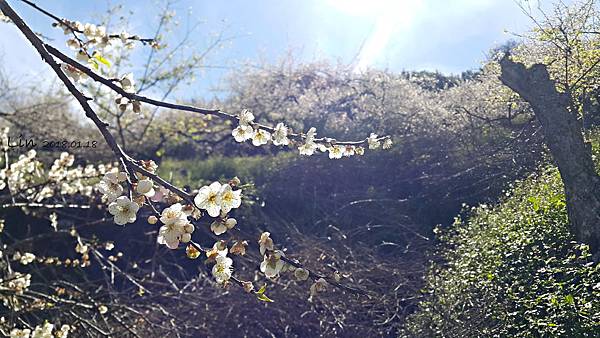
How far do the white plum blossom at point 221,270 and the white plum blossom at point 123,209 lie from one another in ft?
0.84

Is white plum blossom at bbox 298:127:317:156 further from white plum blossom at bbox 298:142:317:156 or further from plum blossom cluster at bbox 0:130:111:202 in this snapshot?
plum blossom cluster at bbox 0:130:111:202

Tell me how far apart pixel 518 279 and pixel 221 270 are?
1.89 meters

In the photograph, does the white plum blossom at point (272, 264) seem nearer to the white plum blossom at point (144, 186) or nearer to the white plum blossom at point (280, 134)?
the white plum blossom at point (144, 186)

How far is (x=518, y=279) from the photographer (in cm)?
294

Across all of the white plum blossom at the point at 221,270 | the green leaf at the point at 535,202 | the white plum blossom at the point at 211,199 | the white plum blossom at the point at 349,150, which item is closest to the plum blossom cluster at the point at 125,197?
the white plum blossom at the point at 211,199

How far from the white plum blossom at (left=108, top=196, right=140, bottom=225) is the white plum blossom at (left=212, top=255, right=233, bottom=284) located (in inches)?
10.0

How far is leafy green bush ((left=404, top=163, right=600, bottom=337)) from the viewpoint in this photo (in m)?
2.53

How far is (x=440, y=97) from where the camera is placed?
278 inches

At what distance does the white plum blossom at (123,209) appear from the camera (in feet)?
5.09

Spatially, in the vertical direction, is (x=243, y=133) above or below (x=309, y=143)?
below

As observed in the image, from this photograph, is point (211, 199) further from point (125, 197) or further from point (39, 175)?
point (39, 175)

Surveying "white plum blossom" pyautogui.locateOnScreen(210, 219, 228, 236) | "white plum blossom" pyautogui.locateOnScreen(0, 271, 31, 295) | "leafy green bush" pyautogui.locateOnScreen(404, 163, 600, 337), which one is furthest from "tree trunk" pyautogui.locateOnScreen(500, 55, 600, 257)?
"white plum blossom" pyautogui.locateOnScreen(0, 271, 31, 295)

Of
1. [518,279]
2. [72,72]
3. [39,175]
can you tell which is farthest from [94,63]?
[39,175]

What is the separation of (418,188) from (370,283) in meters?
1.68
